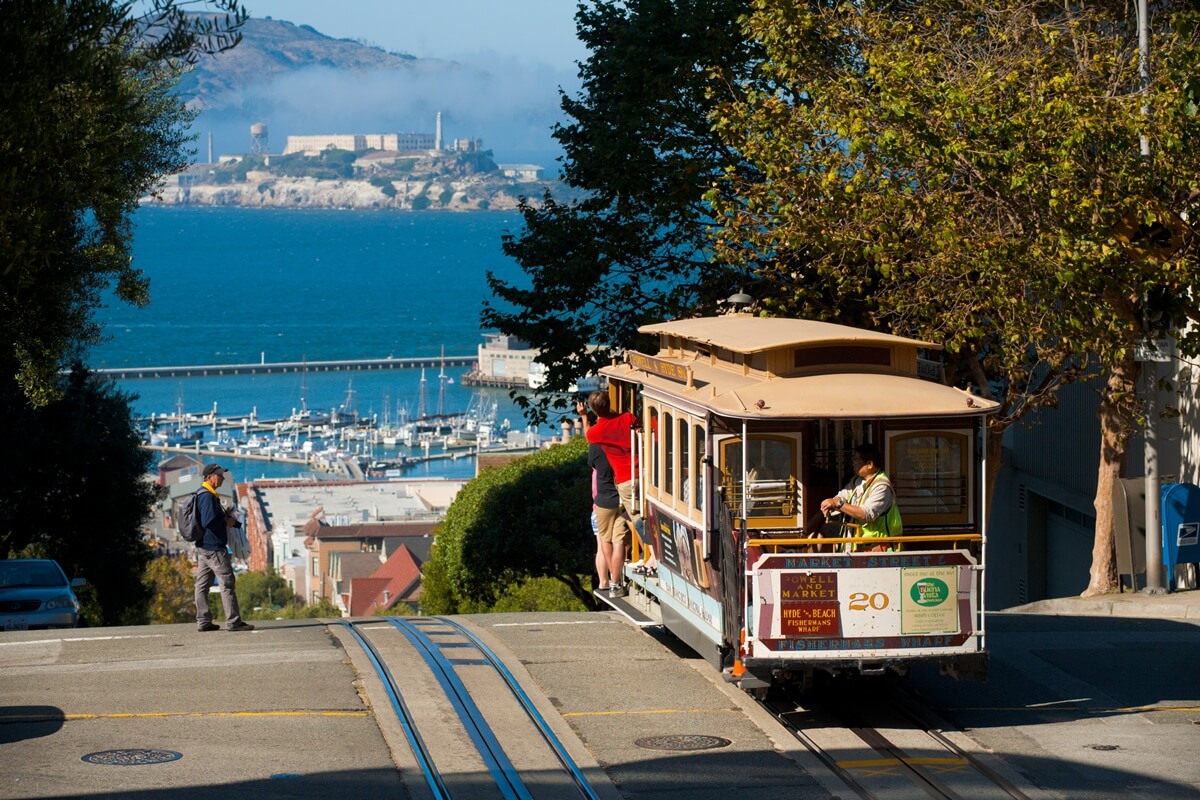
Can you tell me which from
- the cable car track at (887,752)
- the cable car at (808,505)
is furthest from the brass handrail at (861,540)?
the cable car track at (887,752)

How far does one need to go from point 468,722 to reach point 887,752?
2916 mm

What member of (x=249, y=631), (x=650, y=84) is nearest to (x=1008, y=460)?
(x=650, y=84)

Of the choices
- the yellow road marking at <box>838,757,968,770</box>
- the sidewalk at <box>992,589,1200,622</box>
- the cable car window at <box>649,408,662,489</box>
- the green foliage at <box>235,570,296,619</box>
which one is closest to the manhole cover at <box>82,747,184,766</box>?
the yellow road marking at <box>838,757,968,770</box>

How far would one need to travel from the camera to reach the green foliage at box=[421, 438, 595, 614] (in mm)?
34250

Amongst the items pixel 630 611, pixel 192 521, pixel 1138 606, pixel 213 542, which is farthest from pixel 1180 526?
pixel 192 521

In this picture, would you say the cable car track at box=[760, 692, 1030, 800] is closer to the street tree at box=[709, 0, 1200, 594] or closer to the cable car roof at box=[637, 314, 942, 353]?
the cable car roof at box=[637, 314, 942, 353]

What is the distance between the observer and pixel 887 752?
36.1ft

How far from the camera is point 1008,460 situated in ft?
96.5

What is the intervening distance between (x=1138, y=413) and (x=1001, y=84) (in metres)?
4.40

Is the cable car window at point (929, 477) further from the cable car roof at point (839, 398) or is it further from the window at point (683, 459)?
the window at point (683, 459)

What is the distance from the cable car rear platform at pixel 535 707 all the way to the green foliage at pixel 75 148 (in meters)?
3.22

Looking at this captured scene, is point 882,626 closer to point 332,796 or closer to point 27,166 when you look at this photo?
point 332,796

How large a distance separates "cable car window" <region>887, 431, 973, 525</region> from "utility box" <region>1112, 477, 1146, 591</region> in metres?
7.51

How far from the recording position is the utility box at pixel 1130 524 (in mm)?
19297
